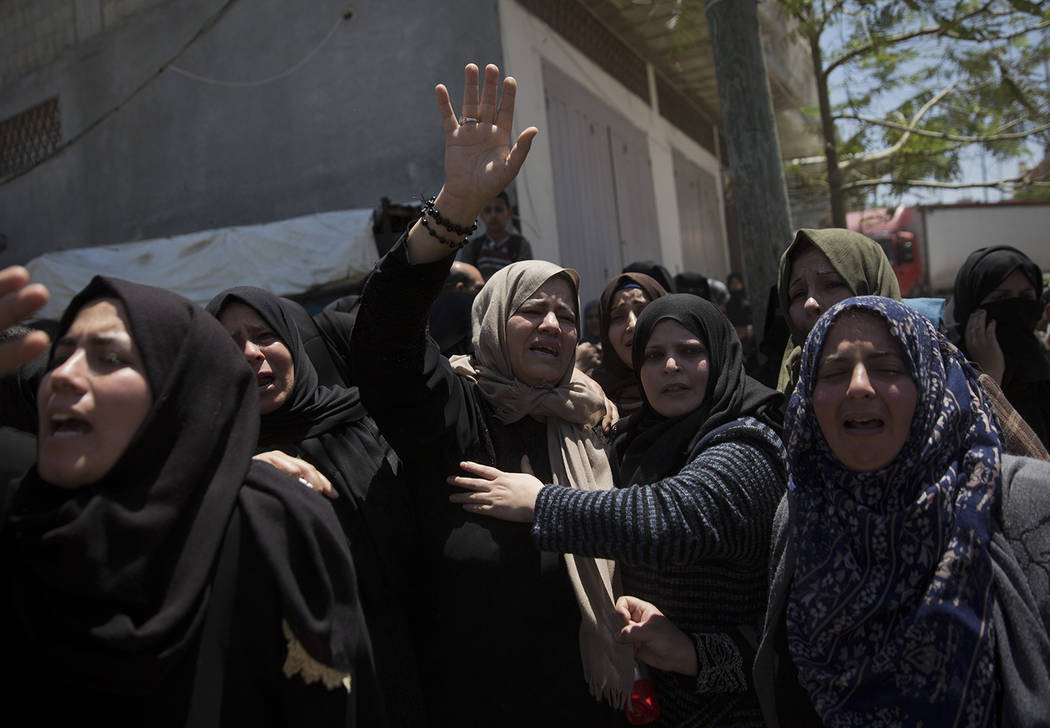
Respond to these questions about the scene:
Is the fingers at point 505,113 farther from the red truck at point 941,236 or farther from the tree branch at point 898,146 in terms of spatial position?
the red truck at point 941,236

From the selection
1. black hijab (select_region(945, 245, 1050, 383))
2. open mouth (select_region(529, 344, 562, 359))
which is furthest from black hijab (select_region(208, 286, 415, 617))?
black hijab (select_region(945, 245, 1050, 383))

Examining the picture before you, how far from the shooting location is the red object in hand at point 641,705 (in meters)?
1.89

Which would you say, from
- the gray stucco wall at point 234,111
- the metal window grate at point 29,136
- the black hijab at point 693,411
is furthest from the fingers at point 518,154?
the metal window grate at point 29,136

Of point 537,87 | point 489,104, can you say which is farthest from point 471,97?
point 537,87

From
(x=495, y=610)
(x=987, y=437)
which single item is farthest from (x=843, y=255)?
(x=495, y=610)

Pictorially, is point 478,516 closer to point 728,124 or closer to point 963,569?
point 963,569

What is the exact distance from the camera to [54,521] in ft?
3.97

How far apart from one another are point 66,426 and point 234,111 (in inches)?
302

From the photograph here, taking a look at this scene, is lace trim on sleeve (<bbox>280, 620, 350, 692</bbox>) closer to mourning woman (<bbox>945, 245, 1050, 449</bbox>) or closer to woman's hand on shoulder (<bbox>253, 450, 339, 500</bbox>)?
woman's hand on shoulder (<bbox>253, 450, 339, 500</bbox>)

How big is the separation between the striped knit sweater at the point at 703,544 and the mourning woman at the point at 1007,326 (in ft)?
5.47

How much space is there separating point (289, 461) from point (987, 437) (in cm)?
146

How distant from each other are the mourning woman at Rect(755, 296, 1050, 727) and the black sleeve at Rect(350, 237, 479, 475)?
2.61 ft

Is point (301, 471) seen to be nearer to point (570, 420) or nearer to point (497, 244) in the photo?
point (570, 420)

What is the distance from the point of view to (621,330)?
3.18 m
